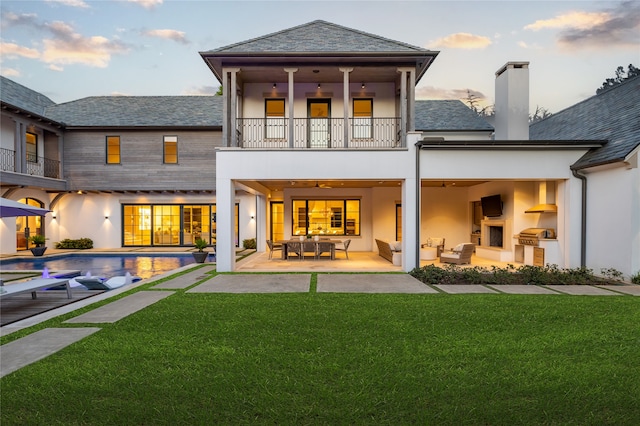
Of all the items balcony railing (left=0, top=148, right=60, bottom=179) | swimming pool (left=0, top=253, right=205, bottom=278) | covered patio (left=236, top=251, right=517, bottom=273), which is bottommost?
swimming pool (left=0, top=253, right=205, bottom=278)

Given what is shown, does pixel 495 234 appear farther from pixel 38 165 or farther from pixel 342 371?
pixel 38 165

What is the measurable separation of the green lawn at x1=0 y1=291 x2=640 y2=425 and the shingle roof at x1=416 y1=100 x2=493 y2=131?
12068mm

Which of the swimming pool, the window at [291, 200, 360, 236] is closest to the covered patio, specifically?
the window at [291, 200, 360, 236]

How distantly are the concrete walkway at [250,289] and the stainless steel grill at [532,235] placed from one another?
10.6 ft

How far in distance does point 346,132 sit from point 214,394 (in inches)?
339

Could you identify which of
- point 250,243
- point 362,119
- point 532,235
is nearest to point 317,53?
point 362,119

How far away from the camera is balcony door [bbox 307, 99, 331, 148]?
1295 centimetres

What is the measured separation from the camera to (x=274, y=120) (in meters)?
12.8

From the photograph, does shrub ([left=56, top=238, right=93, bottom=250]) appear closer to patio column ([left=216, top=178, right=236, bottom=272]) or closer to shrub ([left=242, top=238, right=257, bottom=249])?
shrub ([left=242, top=238, right=257, bottom=249])

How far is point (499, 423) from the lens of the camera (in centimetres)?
265

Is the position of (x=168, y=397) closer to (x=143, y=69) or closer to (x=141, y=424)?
(x=141, y=424)

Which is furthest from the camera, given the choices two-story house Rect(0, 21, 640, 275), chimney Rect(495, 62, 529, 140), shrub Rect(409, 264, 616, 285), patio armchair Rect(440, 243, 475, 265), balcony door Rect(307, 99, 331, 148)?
balcony door Rect(307, 99, 331, 148)

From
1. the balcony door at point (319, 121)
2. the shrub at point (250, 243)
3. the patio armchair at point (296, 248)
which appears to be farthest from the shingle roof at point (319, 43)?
the shrub at point (250, 243)

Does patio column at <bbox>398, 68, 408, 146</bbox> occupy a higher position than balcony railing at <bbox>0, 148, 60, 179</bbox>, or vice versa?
patio column at <bbox>398, 68, 408, 146</bbox>
